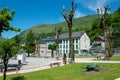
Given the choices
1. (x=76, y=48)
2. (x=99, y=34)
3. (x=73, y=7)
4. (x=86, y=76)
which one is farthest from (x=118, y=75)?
(x=99, y=34)

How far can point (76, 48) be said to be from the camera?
357 feet

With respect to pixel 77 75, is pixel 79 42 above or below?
above

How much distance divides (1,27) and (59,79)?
581 inches

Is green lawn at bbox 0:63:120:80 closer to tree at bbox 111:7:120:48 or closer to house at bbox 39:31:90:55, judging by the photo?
tree at bbox 111:7:120:48

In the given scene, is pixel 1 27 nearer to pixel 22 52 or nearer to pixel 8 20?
pixel 8 20

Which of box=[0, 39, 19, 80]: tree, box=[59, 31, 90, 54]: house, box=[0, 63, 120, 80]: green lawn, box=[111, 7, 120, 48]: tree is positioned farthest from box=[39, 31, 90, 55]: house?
box=[0, 39, 19, 80]: tree

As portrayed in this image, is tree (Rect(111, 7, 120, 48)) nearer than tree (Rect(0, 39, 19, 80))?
No

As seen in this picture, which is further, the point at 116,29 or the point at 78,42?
the point at 78,42

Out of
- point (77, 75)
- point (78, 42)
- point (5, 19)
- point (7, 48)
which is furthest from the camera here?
point (78, 42)

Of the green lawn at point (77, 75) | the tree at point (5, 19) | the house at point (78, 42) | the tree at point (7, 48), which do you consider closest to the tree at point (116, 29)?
the house at point (78, 42)

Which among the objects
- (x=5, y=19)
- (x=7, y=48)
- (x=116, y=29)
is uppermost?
(x=116, y=29)

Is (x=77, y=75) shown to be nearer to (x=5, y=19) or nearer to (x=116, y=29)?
(x=5, y=19)

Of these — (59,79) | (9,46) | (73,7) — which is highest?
(73,7)

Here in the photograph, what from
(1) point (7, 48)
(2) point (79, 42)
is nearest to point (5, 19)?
(1) point (7, 48)
